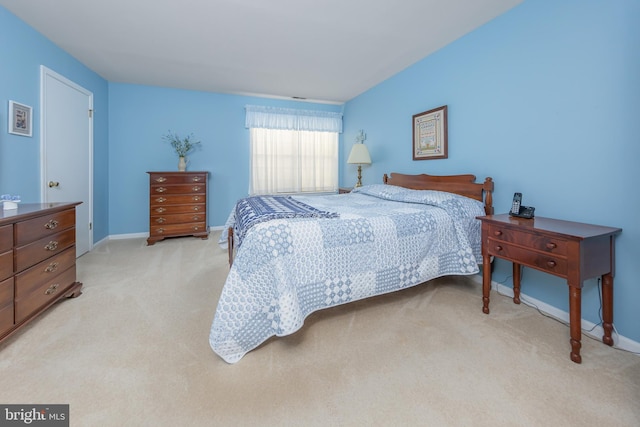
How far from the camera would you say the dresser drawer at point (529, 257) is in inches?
63.1

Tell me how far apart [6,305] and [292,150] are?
13.5 ft

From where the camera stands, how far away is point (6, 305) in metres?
1.63

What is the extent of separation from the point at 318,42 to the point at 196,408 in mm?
3187

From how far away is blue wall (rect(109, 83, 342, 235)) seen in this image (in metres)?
4.30

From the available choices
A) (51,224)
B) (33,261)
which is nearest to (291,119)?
(51,224)

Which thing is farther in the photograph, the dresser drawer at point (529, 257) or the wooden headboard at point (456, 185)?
the wooden headboard at point (456, 185)

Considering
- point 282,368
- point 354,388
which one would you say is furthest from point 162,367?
point 354,388

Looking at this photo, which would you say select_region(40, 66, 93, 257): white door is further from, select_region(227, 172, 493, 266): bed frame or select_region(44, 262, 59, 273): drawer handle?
select_region(227, 172, 493, 266): bed frame

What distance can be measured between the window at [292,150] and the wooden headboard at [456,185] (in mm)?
A: 2032

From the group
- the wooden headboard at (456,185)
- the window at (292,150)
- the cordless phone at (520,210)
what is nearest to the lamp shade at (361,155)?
the wooden headboard at (456,185)

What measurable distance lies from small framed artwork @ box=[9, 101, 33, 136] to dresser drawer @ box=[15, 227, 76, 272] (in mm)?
1092

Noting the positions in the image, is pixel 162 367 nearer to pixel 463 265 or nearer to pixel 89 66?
pixel 463 265

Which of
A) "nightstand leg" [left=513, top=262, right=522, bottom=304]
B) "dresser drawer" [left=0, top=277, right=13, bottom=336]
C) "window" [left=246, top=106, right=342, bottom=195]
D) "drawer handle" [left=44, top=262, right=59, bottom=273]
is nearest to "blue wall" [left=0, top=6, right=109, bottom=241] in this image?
"drawer handle" [left=44, top=262, right=59, bottom=273]

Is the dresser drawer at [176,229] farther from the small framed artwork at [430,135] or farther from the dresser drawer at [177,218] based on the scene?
the small framed artwork at [430,135]
